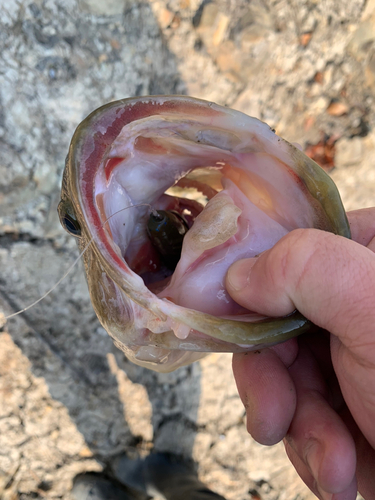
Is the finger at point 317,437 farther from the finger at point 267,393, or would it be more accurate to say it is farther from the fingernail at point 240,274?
the fingernail at point 240,274

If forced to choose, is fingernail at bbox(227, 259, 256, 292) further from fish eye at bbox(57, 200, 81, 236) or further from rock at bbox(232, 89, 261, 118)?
rock at bbox(232, 89, 261, 118)

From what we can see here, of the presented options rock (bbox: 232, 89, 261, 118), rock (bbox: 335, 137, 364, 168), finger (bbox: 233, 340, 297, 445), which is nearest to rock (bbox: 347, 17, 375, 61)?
rock (bbox: 335, 137, 364, 168)

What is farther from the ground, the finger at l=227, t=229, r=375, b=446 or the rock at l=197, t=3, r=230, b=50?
the rock at l=197, t=3, r=230, b=50

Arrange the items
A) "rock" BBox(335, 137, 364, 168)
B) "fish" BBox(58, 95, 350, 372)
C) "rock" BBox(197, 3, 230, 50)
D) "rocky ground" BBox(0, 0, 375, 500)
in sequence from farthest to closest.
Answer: "rock" BBox(335, 137, 364, 168) < "rock" BBox(197, 3, 230, 50) < "rocky ground" BBox(0, 0, 375, 500) < "fish" BBox(58, 95, 350, 372)

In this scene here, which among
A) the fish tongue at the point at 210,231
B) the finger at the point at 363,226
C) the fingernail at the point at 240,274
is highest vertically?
the fish tongue at the point at 210,231

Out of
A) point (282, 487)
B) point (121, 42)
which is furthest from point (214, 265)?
point (282, 487)

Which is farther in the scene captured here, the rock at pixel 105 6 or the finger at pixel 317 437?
the rock at pixel 105 6

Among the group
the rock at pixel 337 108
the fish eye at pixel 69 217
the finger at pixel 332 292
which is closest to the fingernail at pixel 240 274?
the finger at pixel 332 292

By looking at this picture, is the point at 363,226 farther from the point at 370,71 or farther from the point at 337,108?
the point at 370,71
